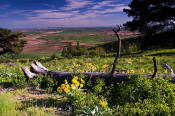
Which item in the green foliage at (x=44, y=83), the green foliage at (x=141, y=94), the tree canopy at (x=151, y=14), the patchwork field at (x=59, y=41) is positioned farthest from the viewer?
the patchwork field at (x=59, y=41)

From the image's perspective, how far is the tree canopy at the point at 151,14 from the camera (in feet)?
41.0

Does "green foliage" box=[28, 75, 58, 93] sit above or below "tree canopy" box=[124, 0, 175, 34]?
below

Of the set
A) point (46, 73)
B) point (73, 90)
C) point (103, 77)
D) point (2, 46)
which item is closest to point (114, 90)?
point (103, 77)

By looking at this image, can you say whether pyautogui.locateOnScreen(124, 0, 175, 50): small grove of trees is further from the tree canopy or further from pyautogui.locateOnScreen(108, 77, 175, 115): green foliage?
pyautogui.locateOnScreen(108, 77, 175, 115): green foliage

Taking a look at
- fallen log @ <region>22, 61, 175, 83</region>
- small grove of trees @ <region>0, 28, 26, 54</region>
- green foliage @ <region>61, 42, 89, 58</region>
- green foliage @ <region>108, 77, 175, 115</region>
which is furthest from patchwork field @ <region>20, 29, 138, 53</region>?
green foliage @ <region>108, 77, 175, 115</region>

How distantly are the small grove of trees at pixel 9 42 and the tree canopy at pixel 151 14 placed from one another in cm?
1778

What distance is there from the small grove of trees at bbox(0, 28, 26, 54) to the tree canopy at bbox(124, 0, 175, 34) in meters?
17.8

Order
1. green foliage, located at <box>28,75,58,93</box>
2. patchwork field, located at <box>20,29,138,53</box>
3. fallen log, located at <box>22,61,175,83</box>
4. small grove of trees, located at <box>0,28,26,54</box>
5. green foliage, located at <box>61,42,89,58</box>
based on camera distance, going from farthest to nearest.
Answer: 1. patchwork field, located at <box>20,29,138,53</box>
2. small grove of trees, located at <box>0,28,26,54</box>
3. green foliage, located at <box>61,42,89,58</box>
4. green foliage, located at <box>28,75,58,93</box>
5. fallen log, located at <box>22,61,175,83</box>

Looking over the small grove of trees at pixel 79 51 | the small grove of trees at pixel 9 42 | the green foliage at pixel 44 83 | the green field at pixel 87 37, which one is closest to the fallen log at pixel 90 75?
the green foliage at pixel 44 83

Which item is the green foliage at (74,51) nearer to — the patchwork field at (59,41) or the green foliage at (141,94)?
the patchwork field at (59,41)

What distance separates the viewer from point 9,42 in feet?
79.4

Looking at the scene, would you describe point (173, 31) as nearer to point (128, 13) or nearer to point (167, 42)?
point (167, 42)

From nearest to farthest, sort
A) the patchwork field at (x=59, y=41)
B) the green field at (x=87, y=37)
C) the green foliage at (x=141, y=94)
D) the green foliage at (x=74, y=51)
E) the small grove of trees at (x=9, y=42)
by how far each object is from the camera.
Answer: the green foliage at (x=141, y=94), the green foliage at (x=74, y=51), the small grove of trees at (x=9, y=42), the patchwork field at (x=59, y=41), the green field at (x=87, y=37)

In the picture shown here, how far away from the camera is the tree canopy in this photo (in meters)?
12.5
